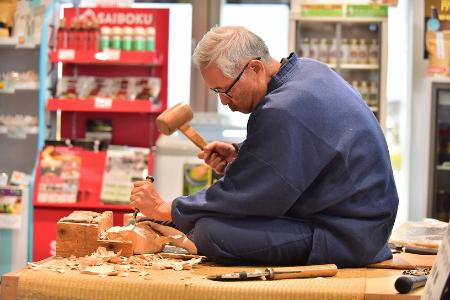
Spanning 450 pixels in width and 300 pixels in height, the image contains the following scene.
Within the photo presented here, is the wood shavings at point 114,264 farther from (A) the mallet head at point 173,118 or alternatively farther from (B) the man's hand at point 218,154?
(A) the mallet head at point 173,118

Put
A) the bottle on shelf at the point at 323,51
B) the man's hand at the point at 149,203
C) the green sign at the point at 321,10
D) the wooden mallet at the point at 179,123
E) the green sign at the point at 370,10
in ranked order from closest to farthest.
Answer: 1. the man's hand at the point at 149,203
2. the wooden mallet at the point at 179,123
3. the green sign at the point at 370,10
4. the green sign at the point at 321,10
5. the bottle on shelf at the point at 323,51

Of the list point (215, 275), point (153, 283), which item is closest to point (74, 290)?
point (153, 283)

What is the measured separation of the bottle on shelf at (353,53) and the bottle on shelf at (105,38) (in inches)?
96.2

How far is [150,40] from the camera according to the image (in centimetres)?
766

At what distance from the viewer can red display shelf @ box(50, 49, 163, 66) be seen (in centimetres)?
754

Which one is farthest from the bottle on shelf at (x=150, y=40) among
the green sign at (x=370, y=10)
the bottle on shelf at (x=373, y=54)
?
the bottle on shelf at (x=373, y=54)

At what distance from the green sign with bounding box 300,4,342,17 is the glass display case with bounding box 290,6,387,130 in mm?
27

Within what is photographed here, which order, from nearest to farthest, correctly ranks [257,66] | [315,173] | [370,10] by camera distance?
1. [315,173]
2. [257,66]
3. [370,10]

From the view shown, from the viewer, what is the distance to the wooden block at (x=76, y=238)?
3.15 metres

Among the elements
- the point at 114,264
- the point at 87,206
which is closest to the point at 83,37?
the point at 87,206

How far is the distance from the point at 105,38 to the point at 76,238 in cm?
470

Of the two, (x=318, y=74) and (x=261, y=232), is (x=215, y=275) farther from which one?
(x=318, y=74)

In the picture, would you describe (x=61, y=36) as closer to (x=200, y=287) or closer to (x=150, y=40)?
(x=150, y=40)

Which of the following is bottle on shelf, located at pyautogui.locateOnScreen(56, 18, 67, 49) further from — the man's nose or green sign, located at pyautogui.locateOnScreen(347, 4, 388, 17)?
the man's nose
